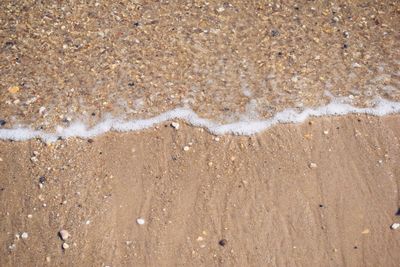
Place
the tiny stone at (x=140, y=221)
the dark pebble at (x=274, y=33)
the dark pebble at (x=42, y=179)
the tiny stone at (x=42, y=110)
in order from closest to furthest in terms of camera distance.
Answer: the tiny stone at (x=140, y=221)
the dark pebble at (x=42, y=179)
the tiny stone at (x=42, y=110)
the dark pebble at (x=274, y=33)

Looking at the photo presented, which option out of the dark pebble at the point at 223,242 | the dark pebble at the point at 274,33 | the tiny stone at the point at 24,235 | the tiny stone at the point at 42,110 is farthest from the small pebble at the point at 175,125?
the dark pebble at the point at 274,33

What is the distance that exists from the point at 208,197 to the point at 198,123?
2.67 feet

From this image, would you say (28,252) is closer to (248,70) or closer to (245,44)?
(248,70)

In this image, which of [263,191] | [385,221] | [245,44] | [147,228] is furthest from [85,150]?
[385,221]

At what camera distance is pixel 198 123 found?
4.25 meters

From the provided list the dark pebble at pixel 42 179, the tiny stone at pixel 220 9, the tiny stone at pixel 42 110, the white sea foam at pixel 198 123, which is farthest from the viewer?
the tiny stone at pixel 220 9

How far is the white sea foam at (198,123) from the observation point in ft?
13.8

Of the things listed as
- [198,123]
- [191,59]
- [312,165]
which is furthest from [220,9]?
[312,165]

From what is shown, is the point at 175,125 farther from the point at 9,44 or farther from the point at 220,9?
the point at 9,44

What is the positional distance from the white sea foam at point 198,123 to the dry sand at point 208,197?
8cm

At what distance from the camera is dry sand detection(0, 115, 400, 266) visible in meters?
3.50

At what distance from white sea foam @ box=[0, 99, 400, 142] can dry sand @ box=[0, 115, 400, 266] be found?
0.08 meters

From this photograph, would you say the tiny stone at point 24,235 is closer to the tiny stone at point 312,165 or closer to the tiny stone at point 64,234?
the tiny stone at point 64,234

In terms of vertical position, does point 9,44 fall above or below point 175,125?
above
